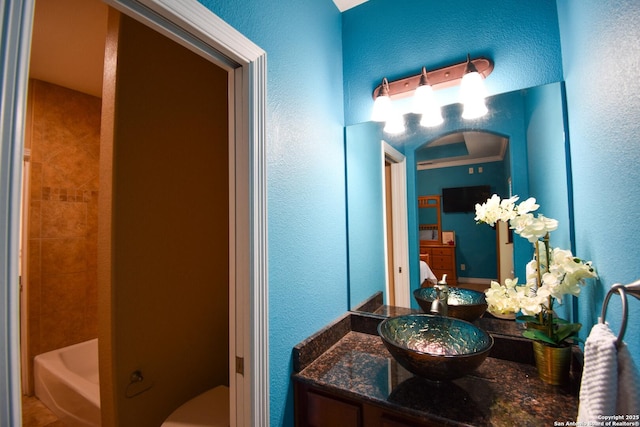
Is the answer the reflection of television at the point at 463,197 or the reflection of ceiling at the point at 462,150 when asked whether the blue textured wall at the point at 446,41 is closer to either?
the reflection of ceiling at the point at 462,150

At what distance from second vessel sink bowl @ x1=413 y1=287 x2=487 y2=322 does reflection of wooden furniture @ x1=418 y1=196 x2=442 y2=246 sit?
0.26 meters

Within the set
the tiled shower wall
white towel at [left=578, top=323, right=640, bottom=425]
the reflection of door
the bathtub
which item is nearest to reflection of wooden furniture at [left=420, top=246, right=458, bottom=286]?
the reflection of door

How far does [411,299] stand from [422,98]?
1.06 metres

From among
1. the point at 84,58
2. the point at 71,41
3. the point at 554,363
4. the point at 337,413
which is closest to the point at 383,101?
the point at 554,363

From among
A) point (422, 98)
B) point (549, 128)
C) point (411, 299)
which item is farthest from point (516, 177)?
point (411, 299)

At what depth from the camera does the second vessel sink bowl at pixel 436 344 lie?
0.91 m

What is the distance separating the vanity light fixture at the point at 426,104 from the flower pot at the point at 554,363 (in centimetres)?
107

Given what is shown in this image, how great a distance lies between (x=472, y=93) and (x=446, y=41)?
0.33 metres

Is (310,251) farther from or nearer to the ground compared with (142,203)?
nearer to the ground

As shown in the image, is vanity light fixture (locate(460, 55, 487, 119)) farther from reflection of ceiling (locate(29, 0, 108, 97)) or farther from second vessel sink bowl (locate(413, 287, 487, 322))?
reflection of ceiling (locate(29, 0, 108, 97))

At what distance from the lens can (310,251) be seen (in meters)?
1.27

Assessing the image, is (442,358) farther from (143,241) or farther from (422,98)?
(143,241)

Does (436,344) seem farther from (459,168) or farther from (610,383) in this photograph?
(459,168)

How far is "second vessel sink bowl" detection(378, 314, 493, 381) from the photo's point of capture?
3.00ft
